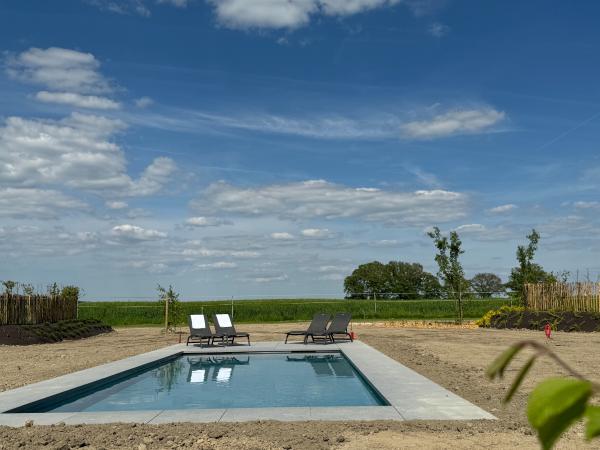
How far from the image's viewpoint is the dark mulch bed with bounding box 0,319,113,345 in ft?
61.4

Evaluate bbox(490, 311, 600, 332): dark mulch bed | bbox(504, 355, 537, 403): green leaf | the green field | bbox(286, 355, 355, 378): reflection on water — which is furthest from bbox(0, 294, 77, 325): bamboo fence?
bbox(504, 355, 537, 403): green leaf

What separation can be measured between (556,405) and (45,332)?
21.1 meters

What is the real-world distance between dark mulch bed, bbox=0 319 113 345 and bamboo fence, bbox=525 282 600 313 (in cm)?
1670

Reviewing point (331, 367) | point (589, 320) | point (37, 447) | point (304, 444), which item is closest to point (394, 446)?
point (304, 444)

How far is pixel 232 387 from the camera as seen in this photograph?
10.5m

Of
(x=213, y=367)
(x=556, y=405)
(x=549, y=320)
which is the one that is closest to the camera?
(x=556, y=405)

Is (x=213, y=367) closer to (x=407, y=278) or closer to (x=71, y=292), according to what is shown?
(x=71, y=292)

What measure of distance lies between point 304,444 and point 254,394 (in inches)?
154

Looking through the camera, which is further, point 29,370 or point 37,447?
point 29,370

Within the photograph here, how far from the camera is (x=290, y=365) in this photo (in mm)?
13266

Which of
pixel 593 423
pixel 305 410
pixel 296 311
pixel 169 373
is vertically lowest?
pixel 169 373

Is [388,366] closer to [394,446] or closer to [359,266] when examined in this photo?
[394,446]

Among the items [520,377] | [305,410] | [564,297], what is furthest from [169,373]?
[564,297]

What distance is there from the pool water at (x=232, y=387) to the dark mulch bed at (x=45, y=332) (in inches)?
277
